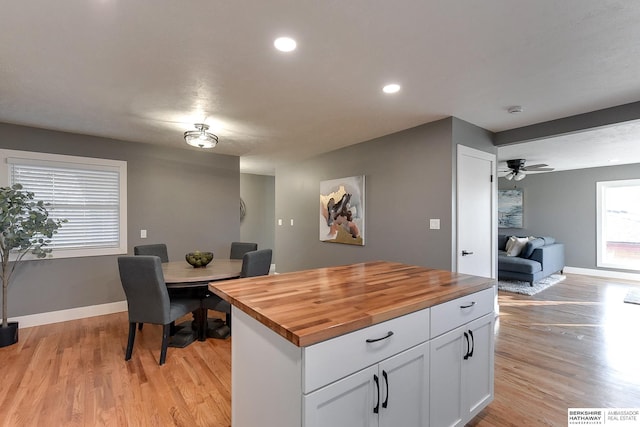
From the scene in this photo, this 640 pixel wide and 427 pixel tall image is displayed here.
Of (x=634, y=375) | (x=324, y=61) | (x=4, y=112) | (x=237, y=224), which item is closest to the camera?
(x=324, y=61)

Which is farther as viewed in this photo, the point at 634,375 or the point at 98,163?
the point at 98,163

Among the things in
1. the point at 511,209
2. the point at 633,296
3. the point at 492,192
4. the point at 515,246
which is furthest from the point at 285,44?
the point at 511,209

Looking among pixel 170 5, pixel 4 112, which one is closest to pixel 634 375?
pixel 170 5

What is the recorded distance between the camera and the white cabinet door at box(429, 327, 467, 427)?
1.46 metres

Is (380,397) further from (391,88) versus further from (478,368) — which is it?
(391,88)

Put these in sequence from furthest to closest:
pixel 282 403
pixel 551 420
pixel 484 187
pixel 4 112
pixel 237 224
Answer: pixel 237 224 → pixel 484 187 → pixel 4 112 → pixel 551 420 → pixel 282 403

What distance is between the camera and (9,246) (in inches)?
119

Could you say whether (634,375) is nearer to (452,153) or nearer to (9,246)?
(452,153)

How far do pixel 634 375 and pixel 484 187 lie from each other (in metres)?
2.12

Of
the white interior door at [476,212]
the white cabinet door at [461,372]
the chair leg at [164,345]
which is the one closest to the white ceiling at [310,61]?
the white interior door at [476,212]

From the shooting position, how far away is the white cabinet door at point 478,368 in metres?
1.67

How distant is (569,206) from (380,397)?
7708 mm

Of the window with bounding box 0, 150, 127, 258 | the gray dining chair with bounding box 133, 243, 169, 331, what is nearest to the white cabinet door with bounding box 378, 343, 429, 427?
the gray dining chair with bounding box 133, 243, 169, 331

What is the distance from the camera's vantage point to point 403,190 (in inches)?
146
